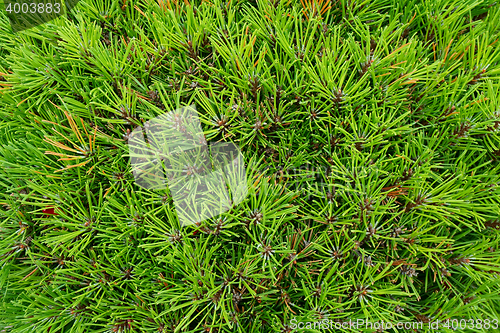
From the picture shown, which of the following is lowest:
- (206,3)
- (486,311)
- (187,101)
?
(486,311)

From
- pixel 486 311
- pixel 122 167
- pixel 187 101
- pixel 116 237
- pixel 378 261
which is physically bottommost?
pixel 486 311

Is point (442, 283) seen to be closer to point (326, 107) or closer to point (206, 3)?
point (326, 107)

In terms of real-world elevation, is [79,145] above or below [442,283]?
above

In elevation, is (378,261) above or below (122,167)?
below

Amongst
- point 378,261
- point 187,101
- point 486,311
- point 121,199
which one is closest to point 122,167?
point 121,199

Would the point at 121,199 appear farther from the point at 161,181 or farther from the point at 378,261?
the point at 378,261

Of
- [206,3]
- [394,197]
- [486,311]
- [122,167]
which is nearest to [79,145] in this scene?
[122,167]
